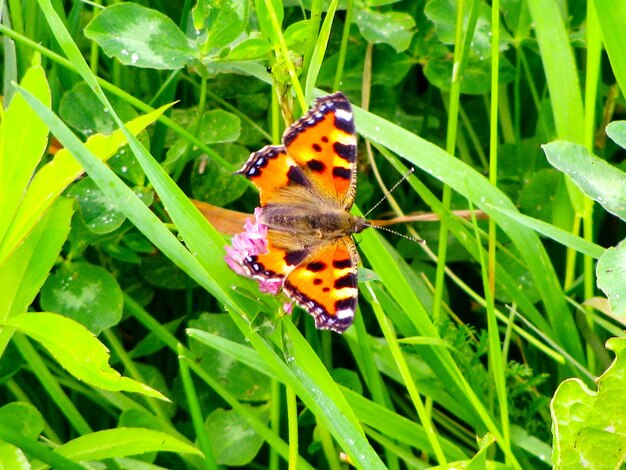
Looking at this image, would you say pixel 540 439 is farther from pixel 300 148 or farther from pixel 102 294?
pixel 102 294

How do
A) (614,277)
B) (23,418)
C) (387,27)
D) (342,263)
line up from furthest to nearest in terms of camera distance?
(387,27), (23,418), (342,263), (614,277)

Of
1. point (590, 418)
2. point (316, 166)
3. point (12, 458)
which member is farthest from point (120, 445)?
point (590, 418)

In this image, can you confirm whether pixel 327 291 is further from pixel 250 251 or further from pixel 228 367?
pixel 228 367

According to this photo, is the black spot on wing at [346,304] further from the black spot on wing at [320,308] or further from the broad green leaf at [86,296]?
the broad green leaf at [86,296]

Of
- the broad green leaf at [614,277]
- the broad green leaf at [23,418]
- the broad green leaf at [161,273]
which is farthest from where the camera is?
the broad green leaf at [161,273]

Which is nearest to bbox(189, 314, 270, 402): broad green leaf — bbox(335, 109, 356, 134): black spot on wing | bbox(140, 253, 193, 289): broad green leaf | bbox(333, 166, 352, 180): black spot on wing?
bbox(140, 253, 193, 289): broad green leaf

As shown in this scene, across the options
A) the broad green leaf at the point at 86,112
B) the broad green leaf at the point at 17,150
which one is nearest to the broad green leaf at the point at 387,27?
the broad green leaf at the point at 86,112
